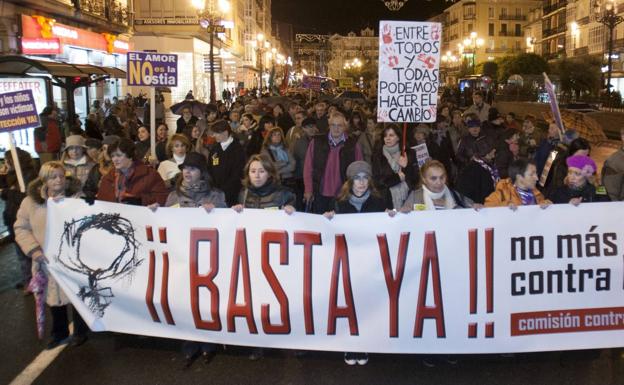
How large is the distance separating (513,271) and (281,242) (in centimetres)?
170

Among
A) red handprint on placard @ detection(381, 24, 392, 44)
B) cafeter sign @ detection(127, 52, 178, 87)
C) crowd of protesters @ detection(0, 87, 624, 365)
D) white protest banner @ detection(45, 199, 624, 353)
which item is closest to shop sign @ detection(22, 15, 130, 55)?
crowd of protesters @ detection(0, 87, 624, 365)

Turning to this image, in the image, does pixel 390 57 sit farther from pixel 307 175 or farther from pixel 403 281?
pixel 403 281

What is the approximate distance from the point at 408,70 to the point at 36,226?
4.11 metres

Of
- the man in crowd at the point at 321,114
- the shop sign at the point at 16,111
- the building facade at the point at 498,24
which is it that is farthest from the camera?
the building facade at the point at 498,24

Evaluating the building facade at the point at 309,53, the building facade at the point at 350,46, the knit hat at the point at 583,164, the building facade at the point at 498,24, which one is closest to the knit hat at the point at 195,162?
the knit hat at the point at 583,164

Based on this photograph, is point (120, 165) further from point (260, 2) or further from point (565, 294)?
point (260, 2)

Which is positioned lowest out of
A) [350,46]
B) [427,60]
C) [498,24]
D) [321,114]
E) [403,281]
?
[403,281]

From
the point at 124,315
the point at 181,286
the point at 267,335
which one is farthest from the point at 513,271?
the point at 124,315

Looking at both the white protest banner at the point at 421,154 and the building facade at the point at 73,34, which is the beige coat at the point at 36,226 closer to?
the white protest banner at the point at 421,154

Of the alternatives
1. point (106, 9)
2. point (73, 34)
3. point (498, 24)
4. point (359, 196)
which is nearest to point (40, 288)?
point (359, 196)

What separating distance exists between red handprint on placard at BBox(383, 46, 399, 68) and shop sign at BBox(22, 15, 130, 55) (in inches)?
643

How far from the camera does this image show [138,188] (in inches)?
239

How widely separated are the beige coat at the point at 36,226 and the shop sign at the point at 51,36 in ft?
54.5

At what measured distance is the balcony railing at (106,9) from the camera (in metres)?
26.5
